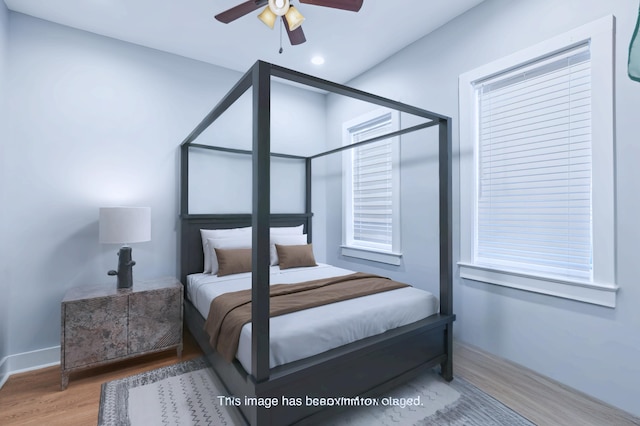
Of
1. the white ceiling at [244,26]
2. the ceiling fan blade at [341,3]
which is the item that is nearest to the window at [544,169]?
the white ceiling at [244,26]

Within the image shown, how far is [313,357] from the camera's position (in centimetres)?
165

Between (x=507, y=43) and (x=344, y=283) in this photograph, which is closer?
(x=507, y=43)

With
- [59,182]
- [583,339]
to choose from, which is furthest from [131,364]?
[583,339]

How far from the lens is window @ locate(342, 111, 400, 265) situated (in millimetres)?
3340

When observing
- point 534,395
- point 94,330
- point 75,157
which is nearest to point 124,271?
point 94,330

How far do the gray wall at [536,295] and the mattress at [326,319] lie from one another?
64 cm

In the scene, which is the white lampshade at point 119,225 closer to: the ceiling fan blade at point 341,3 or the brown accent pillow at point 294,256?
the brown accent pillow at point 294,256

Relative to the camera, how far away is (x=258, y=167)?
4.65ft

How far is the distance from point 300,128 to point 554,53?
2.79 metres

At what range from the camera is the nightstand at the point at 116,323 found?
7.20 ft

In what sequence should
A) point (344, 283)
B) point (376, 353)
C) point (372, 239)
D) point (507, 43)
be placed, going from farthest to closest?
point (372, 239)
point (344, 283)
point (507, 43)
point (376, 353)

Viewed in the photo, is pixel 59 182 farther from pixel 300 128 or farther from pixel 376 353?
pixel 376 353

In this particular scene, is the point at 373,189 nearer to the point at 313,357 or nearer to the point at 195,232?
the point at 195,232

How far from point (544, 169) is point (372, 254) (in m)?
1.93
